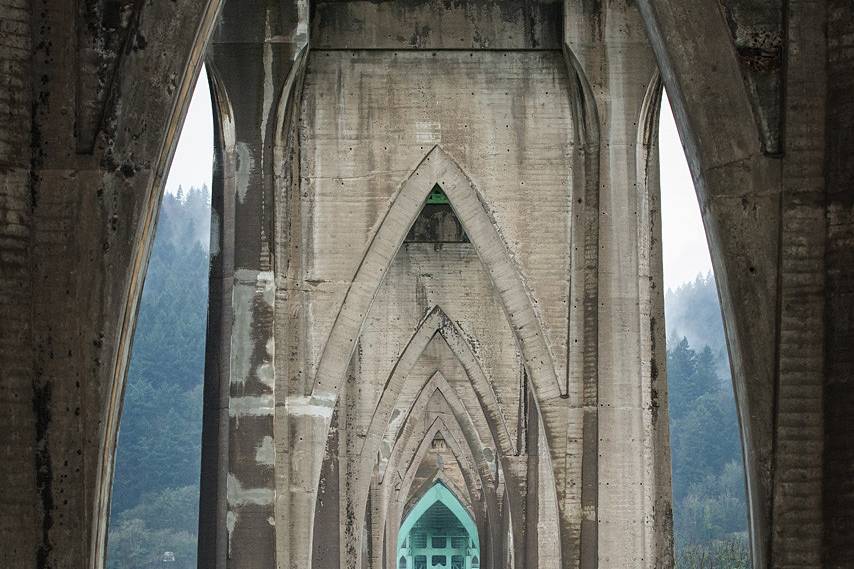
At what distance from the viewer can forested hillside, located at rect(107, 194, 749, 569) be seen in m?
84.8

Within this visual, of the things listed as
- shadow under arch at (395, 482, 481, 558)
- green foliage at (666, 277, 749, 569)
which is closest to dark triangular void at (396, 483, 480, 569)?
shadow under arch at (395, 482, 481, 558)

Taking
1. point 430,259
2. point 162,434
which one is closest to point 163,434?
point 162,434

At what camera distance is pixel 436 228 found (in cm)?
3005

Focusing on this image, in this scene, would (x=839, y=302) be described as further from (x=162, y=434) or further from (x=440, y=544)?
(x=162, y=434)

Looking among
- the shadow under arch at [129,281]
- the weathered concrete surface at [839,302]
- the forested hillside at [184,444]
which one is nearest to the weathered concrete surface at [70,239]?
the shadow under arch at [129,281]

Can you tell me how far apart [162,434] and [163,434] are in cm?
6

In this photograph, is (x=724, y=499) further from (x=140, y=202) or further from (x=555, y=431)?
(x=140, y=202)

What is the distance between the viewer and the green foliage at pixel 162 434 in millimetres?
84625

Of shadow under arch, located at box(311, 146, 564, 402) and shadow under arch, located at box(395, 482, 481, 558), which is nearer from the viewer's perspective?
shadow under arch, located at box(311, 146, 564, 402)

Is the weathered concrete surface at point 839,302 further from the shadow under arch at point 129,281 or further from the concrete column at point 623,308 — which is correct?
the concrete column at point 623,308

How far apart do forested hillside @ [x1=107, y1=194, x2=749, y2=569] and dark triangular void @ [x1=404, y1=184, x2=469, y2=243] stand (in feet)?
151

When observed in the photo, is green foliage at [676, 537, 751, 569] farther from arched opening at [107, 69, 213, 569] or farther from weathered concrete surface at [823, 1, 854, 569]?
weathered concrete surface at [823, 1, 854, 569]

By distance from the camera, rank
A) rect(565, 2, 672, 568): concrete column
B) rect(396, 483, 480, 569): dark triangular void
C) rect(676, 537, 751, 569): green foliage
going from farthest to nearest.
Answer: rect(676, 537, 751, 569): green foliage → rect(396, 483, 480, 569): dark triangular void → rect(565, 2, 672, 568): concrete column

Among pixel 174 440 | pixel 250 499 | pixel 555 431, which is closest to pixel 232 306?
pixel 250 499
